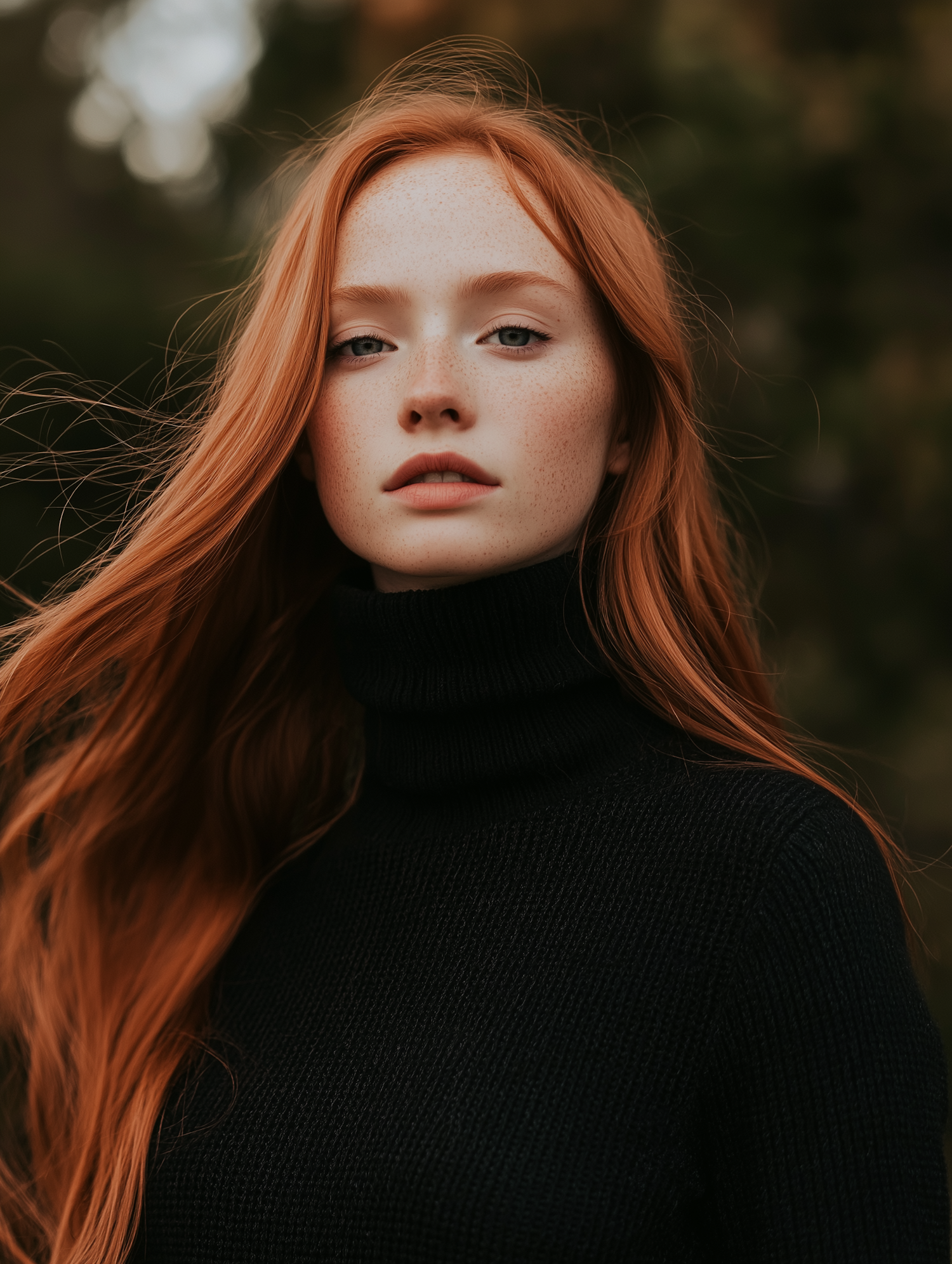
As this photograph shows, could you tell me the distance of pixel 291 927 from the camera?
5.90 ft

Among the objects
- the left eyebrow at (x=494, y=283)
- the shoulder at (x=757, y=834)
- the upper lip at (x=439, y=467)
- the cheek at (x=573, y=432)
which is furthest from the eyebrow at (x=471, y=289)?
the shoulder at (x=757, y=834)

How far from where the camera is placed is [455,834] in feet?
5.41

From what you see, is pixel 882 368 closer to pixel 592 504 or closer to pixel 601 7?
pixel 601 7

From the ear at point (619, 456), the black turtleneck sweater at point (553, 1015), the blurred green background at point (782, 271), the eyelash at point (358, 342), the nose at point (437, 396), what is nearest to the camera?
the black turtleneck sweater at point (553, 1015)

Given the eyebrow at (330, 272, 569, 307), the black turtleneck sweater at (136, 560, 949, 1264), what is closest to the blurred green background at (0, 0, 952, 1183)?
the eyebrow at (330, 272, 569, 307)

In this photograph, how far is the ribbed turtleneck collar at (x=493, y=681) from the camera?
62.9 inches

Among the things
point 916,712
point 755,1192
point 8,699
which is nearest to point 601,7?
point 916,712

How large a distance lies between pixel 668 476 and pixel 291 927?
2.95 feet

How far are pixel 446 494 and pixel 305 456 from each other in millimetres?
347

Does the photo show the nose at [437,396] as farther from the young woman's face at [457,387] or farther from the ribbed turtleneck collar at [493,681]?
the ribbed turtleneck collar at [493,681]

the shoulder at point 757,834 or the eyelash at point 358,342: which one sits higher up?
the eyelash at point 358,342

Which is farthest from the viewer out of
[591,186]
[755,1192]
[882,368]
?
[882,368]

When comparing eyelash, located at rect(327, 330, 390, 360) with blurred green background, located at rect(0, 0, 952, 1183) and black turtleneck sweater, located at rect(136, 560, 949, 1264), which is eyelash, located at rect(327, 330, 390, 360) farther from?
blurred green background, located at rect(0, 0, 952, 1183)

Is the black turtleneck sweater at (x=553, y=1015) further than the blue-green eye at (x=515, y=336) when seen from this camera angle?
No
